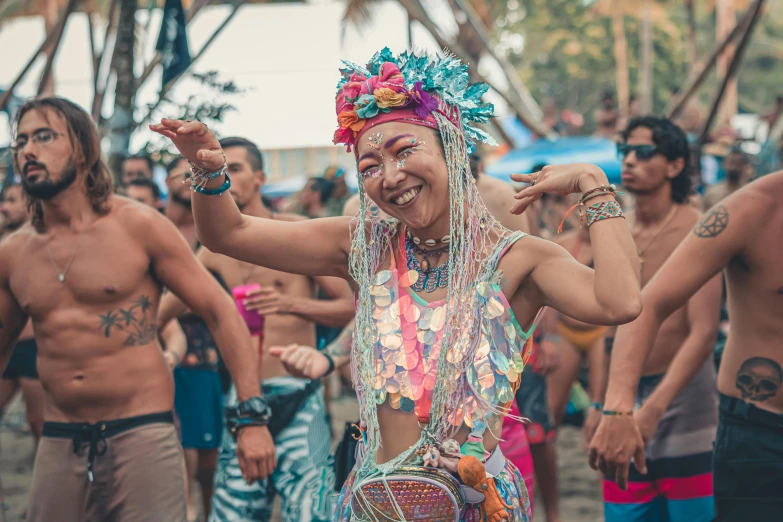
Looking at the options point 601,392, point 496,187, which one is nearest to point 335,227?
point 496,187

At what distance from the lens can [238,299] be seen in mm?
4875

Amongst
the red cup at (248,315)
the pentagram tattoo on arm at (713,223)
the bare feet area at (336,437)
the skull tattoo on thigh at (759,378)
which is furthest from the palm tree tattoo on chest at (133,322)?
the skull tattoo on thigh at (759,378)

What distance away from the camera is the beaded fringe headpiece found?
8.96 ft

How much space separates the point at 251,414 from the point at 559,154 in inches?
331

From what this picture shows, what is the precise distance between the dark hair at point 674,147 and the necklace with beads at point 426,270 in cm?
248

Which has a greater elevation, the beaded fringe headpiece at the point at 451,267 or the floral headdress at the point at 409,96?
the floral headdress at the point at 409,96

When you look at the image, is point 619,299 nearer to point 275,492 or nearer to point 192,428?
point 275,492

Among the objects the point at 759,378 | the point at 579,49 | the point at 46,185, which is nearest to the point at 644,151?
the point at 759,378

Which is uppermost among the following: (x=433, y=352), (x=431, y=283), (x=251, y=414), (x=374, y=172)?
(x=374, y=172)

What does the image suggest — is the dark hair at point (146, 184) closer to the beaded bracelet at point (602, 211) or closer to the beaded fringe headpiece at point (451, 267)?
the beaded fringe headpiece at point (451, 267)

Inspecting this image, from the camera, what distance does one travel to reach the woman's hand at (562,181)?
2603mm

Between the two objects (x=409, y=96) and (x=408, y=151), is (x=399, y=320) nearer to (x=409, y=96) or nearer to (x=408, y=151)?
(x=408, y=151)

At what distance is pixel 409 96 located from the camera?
2.80 meters

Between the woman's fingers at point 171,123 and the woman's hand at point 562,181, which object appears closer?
the woman's hand at point 562,181
